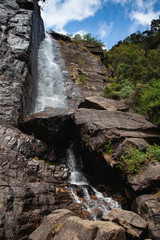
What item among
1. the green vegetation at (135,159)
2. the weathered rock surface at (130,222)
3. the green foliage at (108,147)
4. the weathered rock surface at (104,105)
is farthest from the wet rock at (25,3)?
the weathered rock surface at (130,222)

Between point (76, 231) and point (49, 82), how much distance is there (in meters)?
16.8

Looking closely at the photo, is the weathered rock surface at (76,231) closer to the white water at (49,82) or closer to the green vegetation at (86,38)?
the white water at (49,82)

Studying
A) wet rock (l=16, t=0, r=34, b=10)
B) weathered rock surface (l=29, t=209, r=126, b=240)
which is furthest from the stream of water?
wet rock (l=16, t=0, r=34, b=10)

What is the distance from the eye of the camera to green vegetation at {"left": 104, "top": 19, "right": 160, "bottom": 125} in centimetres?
1105

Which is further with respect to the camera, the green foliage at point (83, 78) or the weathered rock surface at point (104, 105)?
the green foliage at point (83, 78)

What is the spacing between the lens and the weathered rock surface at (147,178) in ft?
22.1

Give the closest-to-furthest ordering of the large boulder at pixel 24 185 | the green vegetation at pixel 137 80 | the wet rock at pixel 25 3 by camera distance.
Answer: the large boulder at pixel 24 185, the green vegetation at pixel 137 80, the wet rock at pixel 25 3

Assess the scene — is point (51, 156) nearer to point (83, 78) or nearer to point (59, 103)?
point (59, 103)

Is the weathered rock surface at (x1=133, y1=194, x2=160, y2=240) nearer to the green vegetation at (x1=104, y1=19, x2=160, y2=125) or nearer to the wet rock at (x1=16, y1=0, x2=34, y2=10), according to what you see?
the green vegetation at (x1=104, y1=19, x2=160, y2=125)

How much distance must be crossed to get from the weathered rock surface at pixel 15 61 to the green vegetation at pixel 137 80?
8.65 meters

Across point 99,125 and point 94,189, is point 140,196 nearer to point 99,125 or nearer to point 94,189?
point 94,189

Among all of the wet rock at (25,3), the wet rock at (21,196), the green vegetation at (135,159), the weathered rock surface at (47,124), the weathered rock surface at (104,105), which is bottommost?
the wet rock at (21,196)

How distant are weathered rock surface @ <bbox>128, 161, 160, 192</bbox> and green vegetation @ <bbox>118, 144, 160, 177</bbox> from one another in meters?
0.22

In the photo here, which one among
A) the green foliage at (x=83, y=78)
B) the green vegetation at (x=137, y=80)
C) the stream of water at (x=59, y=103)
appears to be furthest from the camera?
the green foliage at (x=83, y=78)
